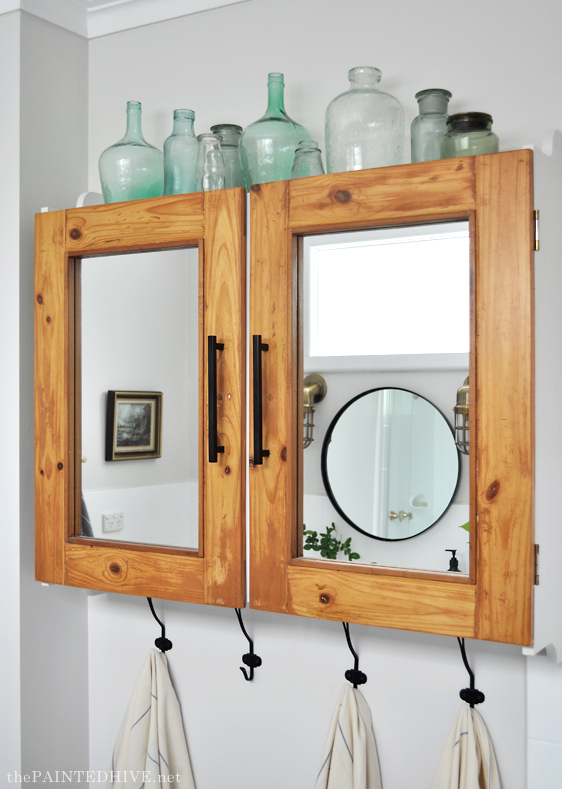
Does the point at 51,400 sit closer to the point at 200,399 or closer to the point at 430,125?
the point at 200,399

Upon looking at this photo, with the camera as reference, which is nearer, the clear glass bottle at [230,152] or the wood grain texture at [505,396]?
the wood grain texture at [505,396]

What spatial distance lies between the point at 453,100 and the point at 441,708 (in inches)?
41.3

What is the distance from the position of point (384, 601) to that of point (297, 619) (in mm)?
346

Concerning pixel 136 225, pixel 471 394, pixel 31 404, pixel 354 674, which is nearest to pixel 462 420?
pixel 471 394

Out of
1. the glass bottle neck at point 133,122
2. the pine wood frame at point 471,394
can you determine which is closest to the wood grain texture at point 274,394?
the pine wood frame at point 471,394

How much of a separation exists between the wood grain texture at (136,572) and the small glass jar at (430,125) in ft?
2.49

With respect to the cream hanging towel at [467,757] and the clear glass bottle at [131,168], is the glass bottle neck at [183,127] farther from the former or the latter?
the cream hanging towel at [467,757]

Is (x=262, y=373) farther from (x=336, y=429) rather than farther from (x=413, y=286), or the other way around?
(x=413, y=286)

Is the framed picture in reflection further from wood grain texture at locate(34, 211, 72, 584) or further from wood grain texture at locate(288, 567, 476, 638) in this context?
wood grain texture at locate(288, 567, 476, 638)

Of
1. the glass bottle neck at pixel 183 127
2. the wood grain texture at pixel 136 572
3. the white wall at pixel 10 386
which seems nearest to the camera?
the wood grain texture at pixel 136 572

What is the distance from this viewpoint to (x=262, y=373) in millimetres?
1103

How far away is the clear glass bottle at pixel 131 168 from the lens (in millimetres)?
1285

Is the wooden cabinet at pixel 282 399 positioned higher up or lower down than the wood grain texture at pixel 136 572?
higher up

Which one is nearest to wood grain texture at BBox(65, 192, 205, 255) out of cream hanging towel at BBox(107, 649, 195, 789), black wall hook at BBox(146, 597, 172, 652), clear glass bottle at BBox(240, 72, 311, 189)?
clear glass bottle at BBox(240, 72, 311, 189)
